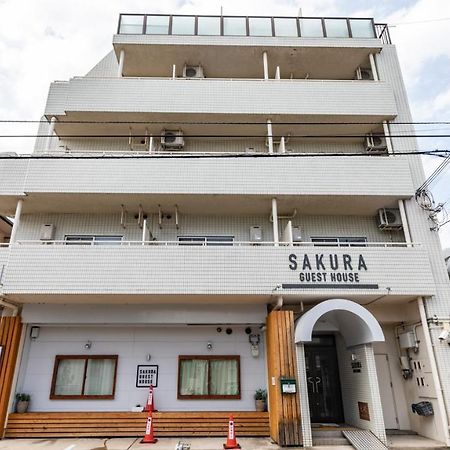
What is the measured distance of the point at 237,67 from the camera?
14883 millimetres

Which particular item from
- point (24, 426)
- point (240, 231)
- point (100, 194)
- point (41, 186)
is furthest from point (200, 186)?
point (24, 426)

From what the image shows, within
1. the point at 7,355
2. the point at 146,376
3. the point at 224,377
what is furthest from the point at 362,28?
the point at 7,355

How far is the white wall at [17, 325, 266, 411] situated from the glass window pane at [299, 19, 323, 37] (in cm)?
1184

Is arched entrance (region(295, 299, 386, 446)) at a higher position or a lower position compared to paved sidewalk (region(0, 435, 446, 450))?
higher

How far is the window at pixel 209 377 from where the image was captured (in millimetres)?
11077

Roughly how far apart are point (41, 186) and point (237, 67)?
9.00 meters

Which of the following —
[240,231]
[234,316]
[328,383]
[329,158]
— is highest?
[329,158]

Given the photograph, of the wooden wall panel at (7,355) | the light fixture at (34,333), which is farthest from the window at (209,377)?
the wooden wall panel at (7,355)

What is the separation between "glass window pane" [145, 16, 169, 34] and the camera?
14.4 meters

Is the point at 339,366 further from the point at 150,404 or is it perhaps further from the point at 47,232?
the point at 47,232

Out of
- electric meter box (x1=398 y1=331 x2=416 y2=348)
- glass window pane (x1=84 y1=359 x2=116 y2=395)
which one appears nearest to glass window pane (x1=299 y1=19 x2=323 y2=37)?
electric meter box (x1=398 y1=331 x2=416 y2=348)

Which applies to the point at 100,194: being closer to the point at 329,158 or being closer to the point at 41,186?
the point at 41,186

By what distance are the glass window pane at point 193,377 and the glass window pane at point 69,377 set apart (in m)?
3.18

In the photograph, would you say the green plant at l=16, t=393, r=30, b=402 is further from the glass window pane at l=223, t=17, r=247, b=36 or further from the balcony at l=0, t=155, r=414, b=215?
the glass window pane at l=223, t=17, r=247, b=36
